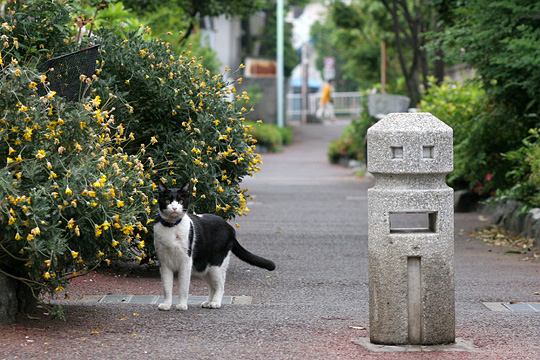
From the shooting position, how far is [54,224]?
7.61 metres

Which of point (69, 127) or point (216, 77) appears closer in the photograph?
point (69, 127)

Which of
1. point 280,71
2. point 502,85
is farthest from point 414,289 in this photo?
point 280,71

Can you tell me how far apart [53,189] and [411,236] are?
7.50 ft

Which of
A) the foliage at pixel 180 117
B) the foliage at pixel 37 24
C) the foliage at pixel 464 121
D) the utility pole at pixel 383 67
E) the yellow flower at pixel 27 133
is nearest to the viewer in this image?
the yellow flower at pixel 27 133

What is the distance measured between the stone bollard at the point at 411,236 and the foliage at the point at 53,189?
1.70 meters

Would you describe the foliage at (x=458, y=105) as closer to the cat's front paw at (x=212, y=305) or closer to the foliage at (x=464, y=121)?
the foliage at (x=464, y=121)

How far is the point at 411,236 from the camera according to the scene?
7.46m

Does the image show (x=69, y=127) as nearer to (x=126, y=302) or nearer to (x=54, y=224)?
(x=54, y=224)

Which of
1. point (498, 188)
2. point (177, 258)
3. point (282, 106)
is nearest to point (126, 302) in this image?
point (177, 258)

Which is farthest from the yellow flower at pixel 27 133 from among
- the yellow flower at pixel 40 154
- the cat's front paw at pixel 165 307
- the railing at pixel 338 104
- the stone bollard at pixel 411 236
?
the railing at pixel 338 104

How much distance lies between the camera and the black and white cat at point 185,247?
359 inches

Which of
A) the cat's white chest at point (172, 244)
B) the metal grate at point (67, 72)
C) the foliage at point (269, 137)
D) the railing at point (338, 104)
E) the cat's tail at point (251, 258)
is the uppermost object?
the metal grate at point (67, 72)

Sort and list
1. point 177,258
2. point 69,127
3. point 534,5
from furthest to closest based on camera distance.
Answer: point 534,5, point 177,258, point 69,127

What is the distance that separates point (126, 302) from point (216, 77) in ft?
9.59
